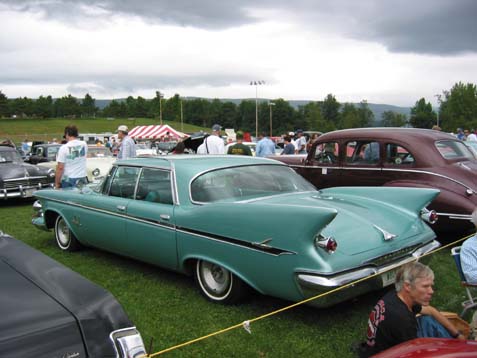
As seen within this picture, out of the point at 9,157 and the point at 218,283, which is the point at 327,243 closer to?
the point at 218,283

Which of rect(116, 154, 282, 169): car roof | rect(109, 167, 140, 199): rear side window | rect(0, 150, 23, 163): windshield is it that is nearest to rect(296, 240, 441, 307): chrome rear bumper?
rect(116, 154, 282, 169): car roof

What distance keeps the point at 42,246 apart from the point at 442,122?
100284mm

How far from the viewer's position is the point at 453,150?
7047 mm

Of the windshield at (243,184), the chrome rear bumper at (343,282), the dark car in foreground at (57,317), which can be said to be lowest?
the chrome rear bumper at (343,282)

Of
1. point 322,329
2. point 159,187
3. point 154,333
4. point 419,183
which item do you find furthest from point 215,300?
point 419,183

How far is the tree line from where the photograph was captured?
11581 centimetres

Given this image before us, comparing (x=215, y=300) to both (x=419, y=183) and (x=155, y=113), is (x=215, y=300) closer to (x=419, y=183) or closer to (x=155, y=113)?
(x=419, y=183)

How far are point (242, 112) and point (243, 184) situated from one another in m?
140

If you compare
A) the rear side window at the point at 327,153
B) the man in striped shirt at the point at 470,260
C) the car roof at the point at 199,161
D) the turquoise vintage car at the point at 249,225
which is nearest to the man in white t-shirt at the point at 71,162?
the turquoise vintage car at the point at 249,225

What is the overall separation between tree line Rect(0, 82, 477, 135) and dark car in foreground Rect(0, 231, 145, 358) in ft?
342

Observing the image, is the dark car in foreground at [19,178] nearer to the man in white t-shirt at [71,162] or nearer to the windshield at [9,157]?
the windshield at [9,157]

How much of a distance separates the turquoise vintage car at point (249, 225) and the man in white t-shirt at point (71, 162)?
1.81 metres

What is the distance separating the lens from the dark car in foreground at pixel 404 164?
6.09 meters

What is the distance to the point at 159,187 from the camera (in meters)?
5.02
